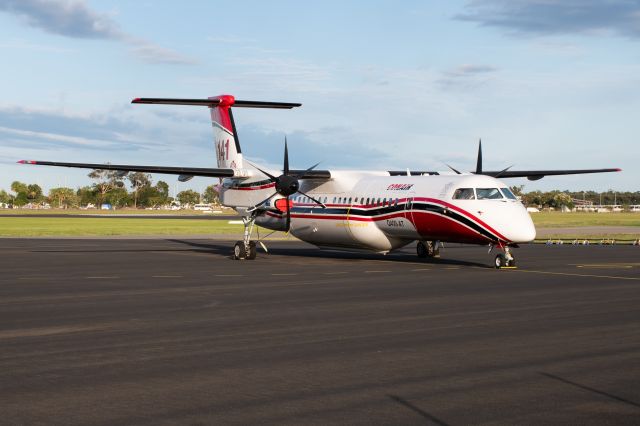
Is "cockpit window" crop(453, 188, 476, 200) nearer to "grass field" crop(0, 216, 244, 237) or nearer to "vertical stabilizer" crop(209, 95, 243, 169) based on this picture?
"vertical stabilizer" crop(209, 95, 243, 169)

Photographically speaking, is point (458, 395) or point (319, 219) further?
point (319, 219)

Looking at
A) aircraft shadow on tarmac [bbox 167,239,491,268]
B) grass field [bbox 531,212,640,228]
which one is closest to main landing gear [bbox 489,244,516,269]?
aircraft shadow on tarmac [bbox 167,239,491,268]

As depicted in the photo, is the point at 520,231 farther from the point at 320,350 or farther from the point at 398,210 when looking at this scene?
the point at 320,350

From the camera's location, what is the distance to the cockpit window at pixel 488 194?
2500 centimetres

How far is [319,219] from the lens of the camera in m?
30.9

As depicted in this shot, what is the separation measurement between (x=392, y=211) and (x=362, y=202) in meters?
1.88

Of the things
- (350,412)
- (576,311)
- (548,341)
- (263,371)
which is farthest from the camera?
(576,311)

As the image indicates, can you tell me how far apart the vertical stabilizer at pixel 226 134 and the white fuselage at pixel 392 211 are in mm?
1231

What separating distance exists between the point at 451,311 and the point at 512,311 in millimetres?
1135

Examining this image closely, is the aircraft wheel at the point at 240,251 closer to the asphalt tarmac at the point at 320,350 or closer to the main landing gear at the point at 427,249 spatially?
the main landing gear at the point at 427,249

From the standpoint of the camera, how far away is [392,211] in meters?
27.9

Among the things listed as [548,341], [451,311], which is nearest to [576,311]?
[451,311]

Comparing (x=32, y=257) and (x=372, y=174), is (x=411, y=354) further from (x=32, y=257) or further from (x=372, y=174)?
(x=32, y=257)

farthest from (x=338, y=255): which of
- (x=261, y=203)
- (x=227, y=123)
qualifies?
(x=227, y=123)
